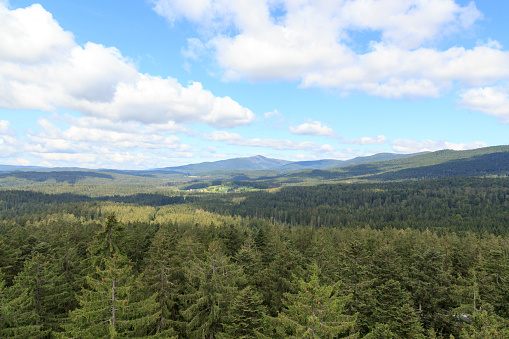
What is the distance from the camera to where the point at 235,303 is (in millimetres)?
22062

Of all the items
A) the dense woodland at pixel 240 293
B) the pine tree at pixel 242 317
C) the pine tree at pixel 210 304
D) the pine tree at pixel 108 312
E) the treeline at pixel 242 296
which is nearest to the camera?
the pine tree at pixel 108 312

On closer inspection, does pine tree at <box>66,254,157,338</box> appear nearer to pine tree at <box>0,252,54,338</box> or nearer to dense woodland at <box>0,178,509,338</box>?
dense woodland at <box>0,178,509,338</box>

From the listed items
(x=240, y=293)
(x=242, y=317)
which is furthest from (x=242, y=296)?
(x=242, y=317)

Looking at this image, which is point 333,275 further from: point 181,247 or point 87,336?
point 87,336

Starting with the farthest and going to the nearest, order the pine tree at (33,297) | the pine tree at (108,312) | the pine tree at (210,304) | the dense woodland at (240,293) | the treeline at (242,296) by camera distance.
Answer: the pine tree at (33,297)
the pine tree at (210,304)
the dense woodland at (240,293)
the treeline at (242,296)
the pine tree at (108,312)

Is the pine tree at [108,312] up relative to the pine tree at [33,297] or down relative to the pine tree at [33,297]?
up

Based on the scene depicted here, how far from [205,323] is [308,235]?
47571 mm

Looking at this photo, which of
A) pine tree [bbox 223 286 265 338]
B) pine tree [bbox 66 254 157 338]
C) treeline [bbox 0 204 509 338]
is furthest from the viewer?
pine tree [bbox 223 286 265 338]

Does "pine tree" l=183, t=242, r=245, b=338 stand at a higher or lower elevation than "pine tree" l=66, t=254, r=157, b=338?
lower

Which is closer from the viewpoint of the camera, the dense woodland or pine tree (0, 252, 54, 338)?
the dense woodland

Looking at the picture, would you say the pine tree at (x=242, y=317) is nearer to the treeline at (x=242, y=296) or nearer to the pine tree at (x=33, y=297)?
the treeline at (x=242, y=296)

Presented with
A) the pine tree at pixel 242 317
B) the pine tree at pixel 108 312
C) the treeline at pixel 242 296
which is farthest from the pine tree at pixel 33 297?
the pine tree at pixel 242 317

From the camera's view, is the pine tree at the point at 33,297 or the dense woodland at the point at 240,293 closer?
the dense woodland at the point at 240,293

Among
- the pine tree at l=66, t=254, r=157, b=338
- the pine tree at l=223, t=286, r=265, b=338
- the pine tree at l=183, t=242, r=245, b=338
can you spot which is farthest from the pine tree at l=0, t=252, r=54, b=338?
the pine tree at l=223, t=286, r=265, b=338
